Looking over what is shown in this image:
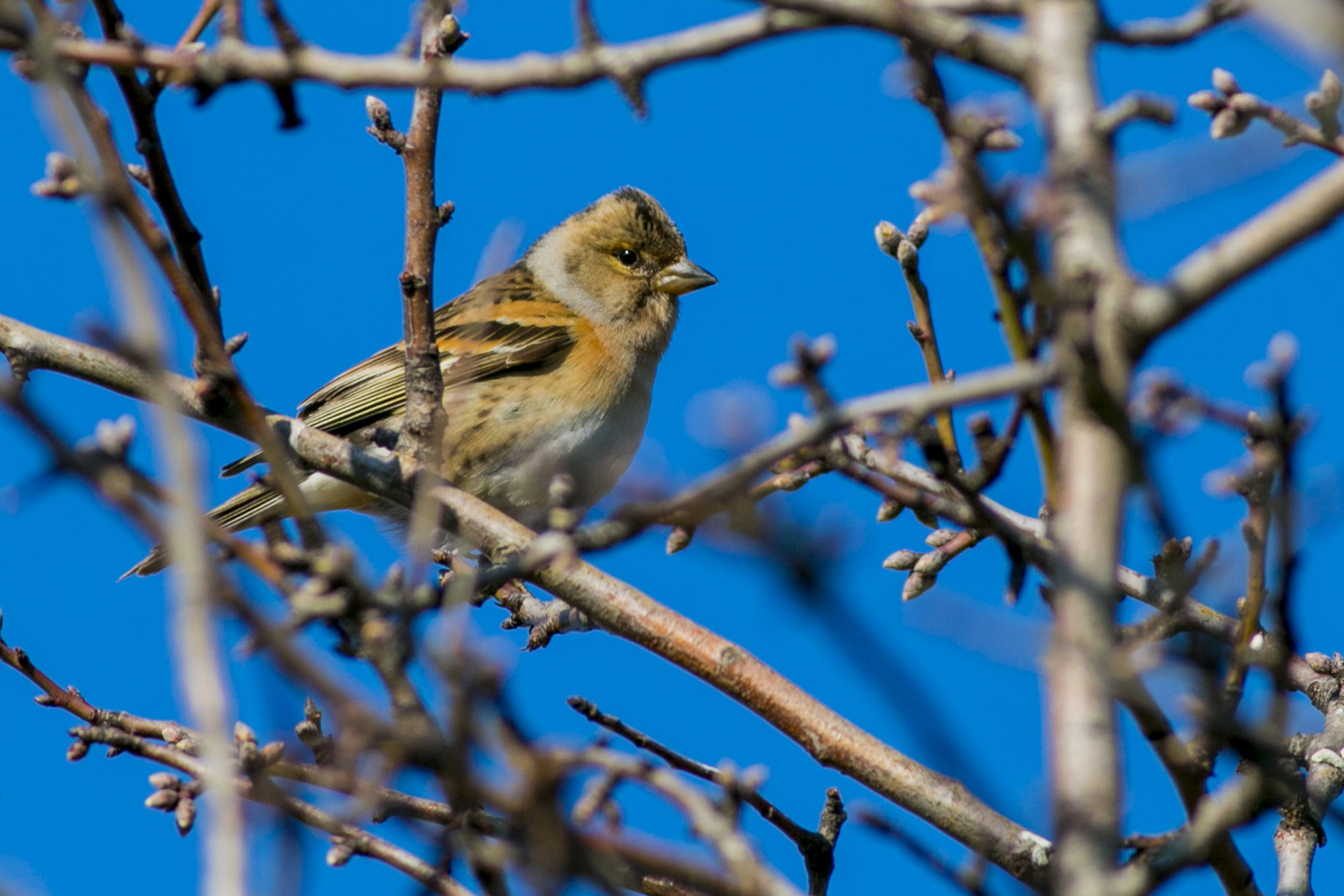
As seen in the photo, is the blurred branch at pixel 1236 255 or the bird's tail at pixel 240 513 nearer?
the blurred branch at pixel 1236 255

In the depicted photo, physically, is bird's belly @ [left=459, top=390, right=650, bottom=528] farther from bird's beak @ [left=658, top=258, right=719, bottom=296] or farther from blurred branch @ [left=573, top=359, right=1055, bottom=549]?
blurred branch @ [left=573, top=359, right=1055, bottom=549]

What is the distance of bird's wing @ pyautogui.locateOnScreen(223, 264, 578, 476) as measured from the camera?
7086 mm

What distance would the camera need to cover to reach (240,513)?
658cm

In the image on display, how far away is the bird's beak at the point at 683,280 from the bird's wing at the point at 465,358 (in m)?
0.60

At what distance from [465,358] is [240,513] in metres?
1.39

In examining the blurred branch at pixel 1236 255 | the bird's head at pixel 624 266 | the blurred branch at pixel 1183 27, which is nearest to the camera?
the blurred branch at pixel 1236 255

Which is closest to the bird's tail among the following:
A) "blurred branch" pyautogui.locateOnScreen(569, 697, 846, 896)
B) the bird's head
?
the bird's head

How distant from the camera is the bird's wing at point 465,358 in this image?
7.09 m

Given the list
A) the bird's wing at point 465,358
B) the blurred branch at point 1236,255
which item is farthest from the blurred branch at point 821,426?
the bird's wing at point 465,358

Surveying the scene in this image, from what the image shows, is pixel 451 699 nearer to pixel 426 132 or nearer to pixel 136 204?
pixel 136 204

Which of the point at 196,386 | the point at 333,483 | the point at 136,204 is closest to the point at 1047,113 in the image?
the point at 136,204

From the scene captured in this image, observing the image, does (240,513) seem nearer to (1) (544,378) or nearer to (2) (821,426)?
(1) (544,378)

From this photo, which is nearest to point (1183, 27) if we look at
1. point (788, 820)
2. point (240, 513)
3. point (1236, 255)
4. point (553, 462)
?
point (1236, 255)

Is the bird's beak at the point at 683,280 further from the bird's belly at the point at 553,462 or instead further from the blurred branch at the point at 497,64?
the blurred branch at the point at 497,64
